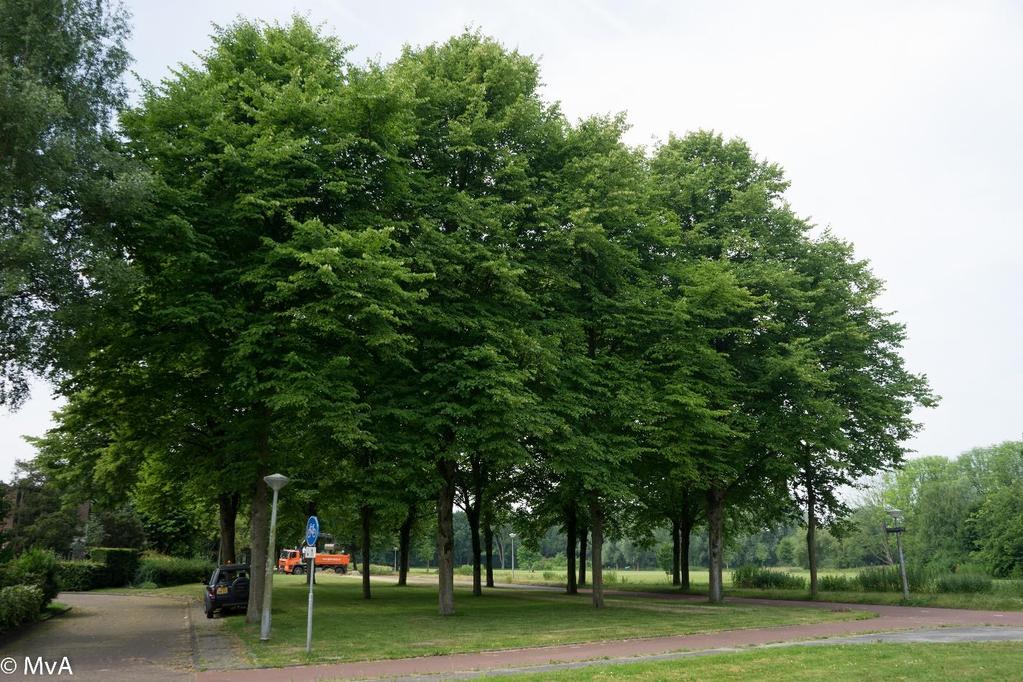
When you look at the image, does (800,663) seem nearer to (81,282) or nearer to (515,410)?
(515,410)

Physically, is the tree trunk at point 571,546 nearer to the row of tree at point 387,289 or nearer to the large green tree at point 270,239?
the row of tree at point 387,289

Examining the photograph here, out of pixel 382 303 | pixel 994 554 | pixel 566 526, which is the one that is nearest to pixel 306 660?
pixel 382 303

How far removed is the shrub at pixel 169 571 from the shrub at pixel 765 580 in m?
32.8

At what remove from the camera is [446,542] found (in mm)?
25438

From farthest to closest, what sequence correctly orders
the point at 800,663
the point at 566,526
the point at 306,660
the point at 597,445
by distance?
the point at 566,526 → the point at 597,445 → the point at 306,660 → the point at 800,663

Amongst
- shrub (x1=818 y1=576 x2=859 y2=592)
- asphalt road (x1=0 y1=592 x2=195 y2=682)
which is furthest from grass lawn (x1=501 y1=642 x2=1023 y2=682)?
shrub (x1=818 y1=576 x2=859 y2=592)

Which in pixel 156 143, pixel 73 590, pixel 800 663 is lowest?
pixel 73 590

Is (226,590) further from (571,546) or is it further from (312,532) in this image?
(571,546)

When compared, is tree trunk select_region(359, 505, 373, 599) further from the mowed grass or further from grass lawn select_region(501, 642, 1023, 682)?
grass lawn select_region(501, 642, 1023, 682)

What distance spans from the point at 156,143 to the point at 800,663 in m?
19.3

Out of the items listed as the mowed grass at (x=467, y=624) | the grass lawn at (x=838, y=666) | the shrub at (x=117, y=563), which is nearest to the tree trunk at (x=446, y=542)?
the mowed grass at (x=467, y=624)

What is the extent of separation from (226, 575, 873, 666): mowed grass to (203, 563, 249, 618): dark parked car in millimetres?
1378

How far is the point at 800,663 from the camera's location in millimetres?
13453

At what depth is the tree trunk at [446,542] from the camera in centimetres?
2480
